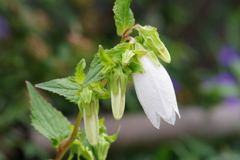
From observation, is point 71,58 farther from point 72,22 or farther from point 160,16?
point 160,16

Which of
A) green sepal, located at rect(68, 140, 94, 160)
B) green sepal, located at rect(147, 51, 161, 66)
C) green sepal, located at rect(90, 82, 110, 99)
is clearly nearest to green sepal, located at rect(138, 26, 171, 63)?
green sepal, located at rect(147, 51, 161, 66)

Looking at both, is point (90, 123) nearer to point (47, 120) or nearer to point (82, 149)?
point (82, 149)

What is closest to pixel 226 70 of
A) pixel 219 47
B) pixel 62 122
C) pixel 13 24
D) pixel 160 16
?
pixel 219 47

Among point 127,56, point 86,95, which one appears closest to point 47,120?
point 86,95

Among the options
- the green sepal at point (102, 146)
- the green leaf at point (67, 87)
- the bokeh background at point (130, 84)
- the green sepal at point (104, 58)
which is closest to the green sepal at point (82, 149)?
the green sepal at point (102, 146)

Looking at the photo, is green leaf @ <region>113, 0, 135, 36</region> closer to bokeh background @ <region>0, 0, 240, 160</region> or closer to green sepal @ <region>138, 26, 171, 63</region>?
green sepal @ <region>138, 26, 171, 63</region>

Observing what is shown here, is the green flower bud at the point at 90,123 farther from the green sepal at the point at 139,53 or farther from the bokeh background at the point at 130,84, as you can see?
the bokeh background at the point at 130,84

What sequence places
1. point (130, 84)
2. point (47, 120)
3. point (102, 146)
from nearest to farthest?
point (102, 146)
point (47, 120)
point (130, 84)

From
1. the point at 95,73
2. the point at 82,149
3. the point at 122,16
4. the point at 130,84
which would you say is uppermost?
the point at 130,84
